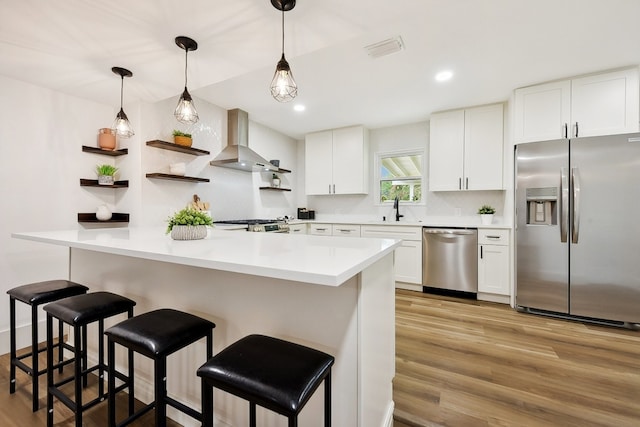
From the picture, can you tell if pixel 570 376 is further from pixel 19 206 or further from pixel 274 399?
pixel 19 206

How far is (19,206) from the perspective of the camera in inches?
95.0

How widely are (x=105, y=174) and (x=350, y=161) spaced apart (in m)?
3.28

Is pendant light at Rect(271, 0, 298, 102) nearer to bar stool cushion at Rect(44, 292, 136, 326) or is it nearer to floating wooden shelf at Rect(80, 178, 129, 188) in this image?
bar stool cushion at Rect(44, 292, 136, 326)

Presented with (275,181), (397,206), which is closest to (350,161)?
(397,206)

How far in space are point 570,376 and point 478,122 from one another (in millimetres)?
2995

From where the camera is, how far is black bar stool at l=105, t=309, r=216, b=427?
43.0 inches

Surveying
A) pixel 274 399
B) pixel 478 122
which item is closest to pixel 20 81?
pixel 274 399

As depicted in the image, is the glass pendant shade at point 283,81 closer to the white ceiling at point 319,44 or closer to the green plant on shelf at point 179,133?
the white ceiling at point 319,44

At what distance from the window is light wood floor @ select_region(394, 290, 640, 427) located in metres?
2.12

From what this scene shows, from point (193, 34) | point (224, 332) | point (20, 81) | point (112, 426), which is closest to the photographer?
point (112, 426)

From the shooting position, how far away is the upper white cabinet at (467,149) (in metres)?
3.60

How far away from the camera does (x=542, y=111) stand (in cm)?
302

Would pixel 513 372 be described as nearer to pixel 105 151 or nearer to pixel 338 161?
pixel 338 161

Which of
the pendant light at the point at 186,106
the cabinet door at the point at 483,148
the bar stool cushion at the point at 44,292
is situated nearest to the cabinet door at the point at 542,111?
the cabinet door at the point at 483,148
